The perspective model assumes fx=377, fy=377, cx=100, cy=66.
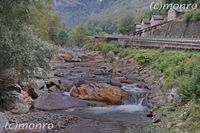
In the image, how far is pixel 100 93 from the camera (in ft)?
100.0

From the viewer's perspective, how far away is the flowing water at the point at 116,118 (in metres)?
21.2

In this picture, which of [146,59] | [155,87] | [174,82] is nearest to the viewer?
[174,82]

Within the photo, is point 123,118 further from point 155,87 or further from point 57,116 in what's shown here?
point 155,87

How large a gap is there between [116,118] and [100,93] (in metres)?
6.28

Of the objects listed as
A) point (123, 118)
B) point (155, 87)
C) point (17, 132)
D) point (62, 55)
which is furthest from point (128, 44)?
point (17, 132)

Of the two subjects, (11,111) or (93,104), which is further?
(93,104)

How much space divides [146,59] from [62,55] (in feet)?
106

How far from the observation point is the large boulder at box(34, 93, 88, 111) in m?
27.1

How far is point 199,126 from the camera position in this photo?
1648cm

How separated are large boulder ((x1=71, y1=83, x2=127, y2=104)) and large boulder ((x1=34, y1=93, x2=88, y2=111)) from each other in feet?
4.86

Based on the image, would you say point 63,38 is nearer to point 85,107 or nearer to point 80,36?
point 80,36

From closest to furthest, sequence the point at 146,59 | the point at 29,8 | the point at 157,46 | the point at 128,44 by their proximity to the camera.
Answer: the point at 29,8, the point at 146,59, the point at 157,46, the point at 128,44

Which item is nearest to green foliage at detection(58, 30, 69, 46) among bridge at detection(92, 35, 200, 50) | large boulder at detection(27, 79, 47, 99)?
bridge at detection(92, 35, 200, 50)

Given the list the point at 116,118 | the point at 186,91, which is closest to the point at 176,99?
the point at 186,91
